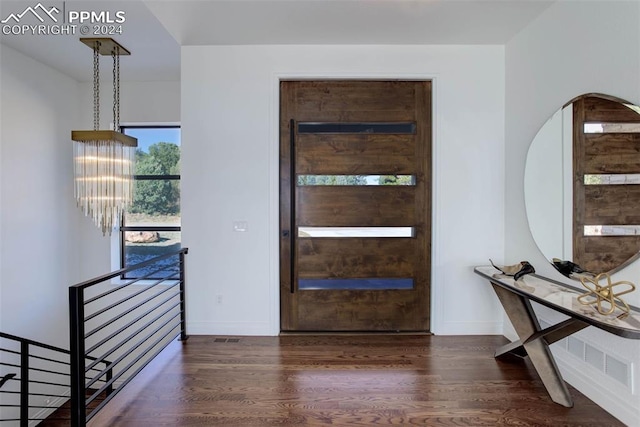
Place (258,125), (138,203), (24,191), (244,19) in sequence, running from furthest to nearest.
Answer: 1. (138,203)
2. (24,191)
3. (258,125)
4. (244,19)

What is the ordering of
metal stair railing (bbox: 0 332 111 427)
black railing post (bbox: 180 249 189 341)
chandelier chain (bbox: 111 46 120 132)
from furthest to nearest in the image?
chandelier chain (bbox: 111 46 120 132) < metal stair railing (bbox: 0 332 111 427) < black railing post (bbox: 180 249 189 341)

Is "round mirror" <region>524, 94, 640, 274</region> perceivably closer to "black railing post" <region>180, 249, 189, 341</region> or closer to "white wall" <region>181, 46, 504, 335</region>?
"white wall" <region>181, 46, 504, 335</region>

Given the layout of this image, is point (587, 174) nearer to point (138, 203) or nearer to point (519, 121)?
point (519, 121)

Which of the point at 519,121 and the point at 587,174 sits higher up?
the point at 519,121

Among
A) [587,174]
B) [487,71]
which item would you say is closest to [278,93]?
[487,71]

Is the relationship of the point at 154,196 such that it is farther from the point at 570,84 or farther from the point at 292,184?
the point at 570,84

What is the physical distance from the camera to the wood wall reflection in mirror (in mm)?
1890

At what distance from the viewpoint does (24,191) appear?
11.8 feet

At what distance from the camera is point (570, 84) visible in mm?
2293

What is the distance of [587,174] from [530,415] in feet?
5.08

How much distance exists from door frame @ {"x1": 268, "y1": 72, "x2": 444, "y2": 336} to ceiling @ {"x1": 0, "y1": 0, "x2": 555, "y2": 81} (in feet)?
0.99

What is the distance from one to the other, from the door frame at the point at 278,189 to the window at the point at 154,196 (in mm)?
1948

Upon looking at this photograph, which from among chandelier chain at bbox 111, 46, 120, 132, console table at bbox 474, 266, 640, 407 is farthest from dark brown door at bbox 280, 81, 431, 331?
chandelier chain at bbox 111, 46, 120, 132

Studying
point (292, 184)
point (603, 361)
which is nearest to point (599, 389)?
point (603, 361)
